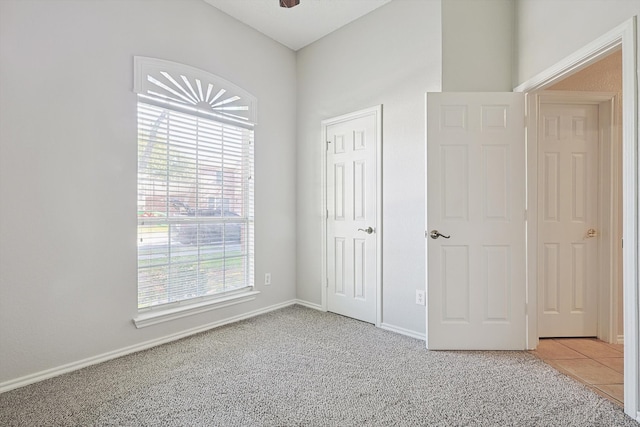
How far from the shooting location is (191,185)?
291 cm

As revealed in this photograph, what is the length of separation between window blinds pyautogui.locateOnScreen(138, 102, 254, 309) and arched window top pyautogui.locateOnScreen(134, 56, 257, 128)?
74 millimetres

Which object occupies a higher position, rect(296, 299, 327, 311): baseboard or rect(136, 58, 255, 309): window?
rect(136, 58, 255, 309): window

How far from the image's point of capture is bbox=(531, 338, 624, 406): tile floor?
203 centimetres

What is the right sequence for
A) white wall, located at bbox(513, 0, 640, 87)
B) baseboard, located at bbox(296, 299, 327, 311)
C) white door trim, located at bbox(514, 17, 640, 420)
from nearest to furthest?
white door trim, located at bbox(514, 17, 640, 420), white wall, located at bbox(513, 0, 640, 87), baseboard, located at bbox(296, 299, 327, 311)

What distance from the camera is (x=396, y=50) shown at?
300 cm

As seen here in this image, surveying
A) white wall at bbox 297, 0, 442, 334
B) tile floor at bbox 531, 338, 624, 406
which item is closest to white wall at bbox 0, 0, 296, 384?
white wall at bbox 297, 0, 442, 334

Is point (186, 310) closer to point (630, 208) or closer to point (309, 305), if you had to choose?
point (309, 305)

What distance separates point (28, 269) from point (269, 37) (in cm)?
306

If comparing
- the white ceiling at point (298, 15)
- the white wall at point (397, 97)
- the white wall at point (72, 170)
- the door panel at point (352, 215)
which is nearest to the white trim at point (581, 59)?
the white wall at point (397, 97)

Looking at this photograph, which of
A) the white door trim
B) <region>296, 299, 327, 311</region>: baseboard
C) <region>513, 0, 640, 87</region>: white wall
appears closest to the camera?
the white door trim

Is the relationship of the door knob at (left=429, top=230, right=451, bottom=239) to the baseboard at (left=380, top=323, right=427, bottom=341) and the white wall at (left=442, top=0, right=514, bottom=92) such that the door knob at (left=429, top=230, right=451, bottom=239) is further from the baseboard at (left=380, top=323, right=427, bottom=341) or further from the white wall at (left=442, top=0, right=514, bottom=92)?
the white wall at (left=442, top=0, right=514, bottom=92)

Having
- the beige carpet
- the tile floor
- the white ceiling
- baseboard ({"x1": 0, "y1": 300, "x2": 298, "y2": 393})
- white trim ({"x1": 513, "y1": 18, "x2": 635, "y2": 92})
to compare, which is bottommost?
the tile floor

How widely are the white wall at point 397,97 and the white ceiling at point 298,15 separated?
11cm

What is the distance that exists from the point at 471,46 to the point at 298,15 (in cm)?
166
